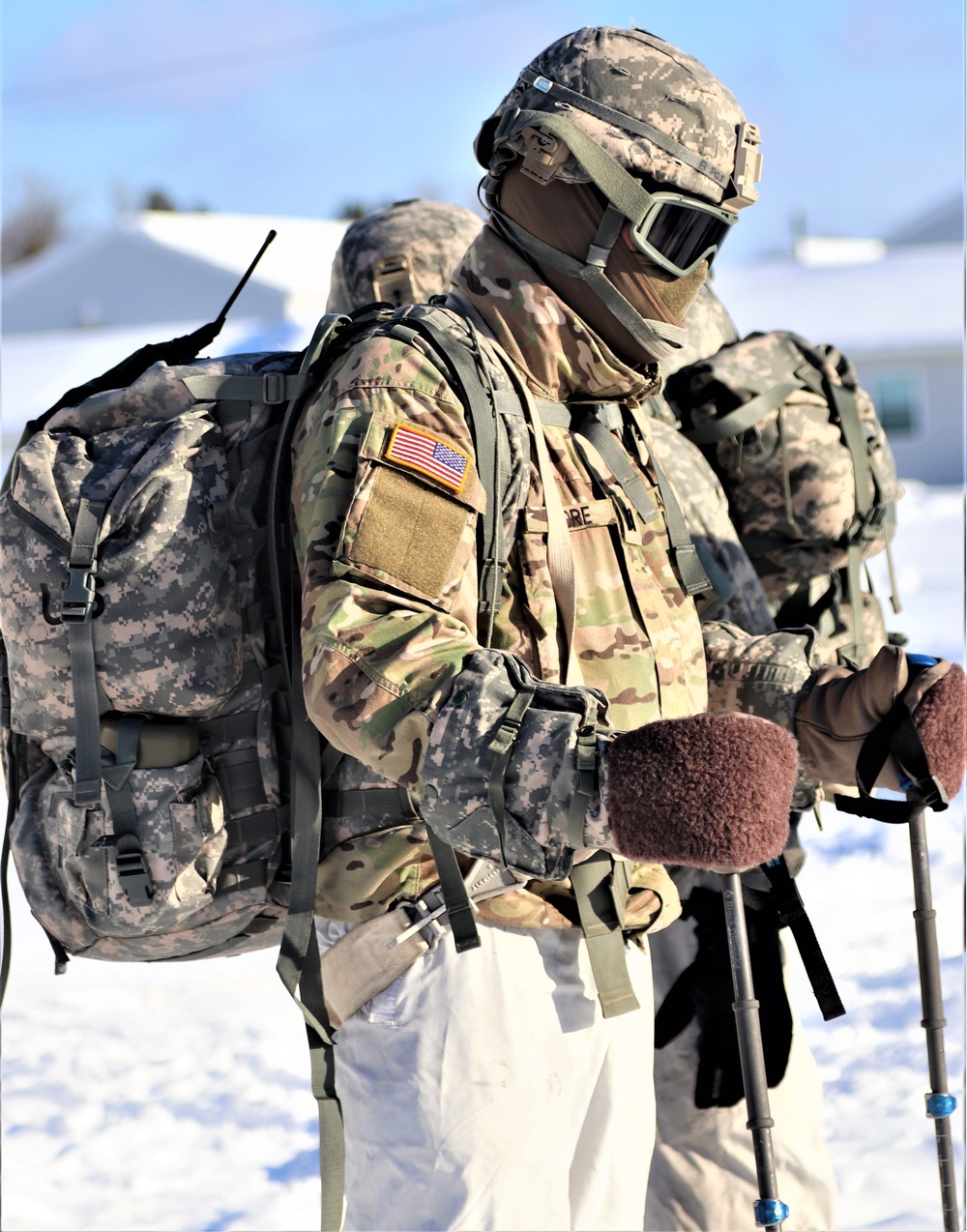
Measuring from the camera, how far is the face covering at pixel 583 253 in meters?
2.54

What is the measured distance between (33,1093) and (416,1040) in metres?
3.04

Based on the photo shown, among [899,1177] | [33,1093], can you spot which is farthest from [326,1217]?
[33,1093]

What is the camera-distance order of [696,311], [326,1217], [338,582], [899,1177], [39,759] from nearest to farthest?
[338,582], [326,1217], [39,759], [696,311], [899,1177]

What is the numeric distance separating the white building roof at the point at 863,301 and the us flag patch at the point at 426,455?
922 inches

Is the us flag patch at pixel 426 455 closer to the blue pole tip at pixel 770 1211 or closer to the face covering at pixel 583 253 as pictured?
the face covering at pixel 583 253

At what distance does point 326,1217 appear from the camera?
2463 mm

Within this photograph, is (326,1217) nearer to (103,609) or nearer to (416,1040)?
(416,1040)

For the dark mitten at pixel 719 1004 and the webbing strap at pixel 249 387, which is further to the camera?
the dark mitten at pixel 719 1004

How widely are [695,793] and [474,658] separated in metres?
0.38

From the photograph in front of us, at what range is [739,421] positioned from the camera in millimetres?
3641

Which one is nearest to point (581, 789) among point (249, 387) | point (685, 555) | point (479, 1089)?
point (479, 1089)

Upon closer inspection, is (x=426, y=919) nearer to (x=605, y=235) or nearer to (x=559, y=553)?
(x=559, y=553)

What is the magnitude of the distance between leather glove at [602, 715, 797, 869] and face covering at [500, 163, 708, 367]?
94cm

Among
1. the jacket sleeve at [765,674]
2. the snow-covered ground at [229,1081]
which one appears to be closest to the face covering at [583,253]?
the jacket sleeve at [765,674]
